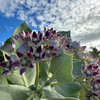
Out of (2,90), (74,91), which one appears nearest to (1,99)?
(2,90)

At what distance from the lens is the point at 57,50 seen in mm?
450

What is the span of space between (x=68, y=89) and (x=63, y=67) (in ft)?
0.83

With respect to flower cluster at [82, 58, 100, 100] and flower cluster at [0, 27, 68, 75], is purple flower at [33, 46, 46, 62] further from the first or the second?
flower cluster at [82, 58, 100, 100]

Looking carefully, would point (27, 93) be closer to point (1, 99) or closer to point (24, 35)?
point (1, 99)

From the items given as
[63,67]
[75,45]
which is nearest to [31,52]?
[63,67]

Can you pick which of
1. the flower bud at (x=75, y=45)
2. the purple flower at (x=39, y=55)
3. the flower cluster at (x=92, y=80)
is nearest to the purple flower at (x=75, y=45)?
the flower bud at (x=75, y=45)

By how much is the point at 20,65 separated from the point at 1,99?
0.52ft

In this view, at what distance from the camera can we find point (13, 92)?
0.47m

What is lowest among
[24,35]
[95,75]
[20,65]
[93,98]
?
[93,98]

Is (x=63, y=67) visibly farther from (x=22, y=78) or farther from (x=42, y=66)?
(x=22, y=78)

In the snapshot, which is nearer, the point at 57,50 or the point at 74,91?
the point at 57,50

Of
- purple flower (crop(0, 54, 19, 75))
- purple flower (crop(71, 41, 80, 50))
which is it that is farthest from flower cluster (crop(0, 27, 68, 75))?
purple flower (crop(71, 41, 80, 50))

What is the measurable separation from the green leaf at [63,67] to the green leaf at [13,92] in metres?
0.16

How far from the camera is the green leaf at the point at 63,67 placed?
42cm
